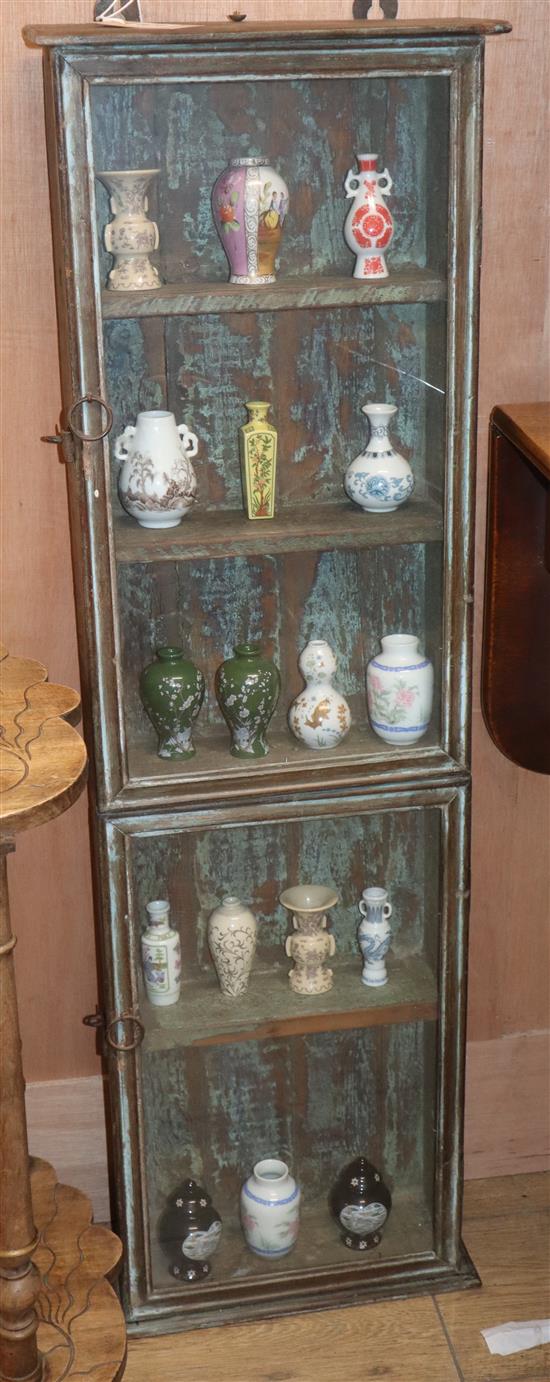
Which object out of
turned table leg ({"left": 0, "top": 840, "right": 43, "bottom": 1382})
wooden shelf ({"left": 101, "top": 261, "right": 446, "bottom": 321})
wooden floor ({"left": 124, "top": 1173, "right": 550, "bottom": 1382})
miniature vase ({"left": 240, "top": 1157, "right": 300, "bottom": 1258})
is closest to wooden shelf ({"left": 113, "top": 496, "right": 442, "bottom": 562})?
wooden shelf ({"left": 101, "top": 261, "right": 446, "bottom": 321})

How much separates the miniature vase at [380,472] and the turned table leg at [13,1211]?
0.76 meters

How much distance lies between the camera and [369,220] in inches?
78.4

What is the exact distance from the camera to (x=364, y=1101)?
2.49m

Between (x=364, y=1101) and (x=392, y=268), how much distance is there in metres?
1.35

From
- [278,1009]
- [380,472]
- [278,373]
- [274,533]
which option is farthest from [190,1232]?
[278,373]

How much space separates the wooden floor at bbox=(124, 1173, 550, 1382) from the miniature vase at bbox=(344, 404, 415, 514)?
1.25m

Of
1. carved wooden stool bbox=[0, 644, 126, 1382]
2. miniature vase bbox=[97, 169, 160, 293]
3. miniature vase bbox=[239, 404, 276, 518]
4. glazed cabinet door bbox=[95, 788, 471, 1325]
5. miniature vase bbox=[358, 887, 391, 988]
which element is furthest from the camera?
miniature vase bbox=[358, 887, 391, 988]

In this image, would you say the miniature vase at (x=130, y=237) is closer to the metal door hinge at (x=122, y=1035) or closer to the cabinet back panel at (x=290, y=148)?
the cabinet back panel at (x=290, y=148)

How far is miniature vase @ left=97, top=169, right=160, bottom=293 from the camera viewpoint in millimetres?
1916

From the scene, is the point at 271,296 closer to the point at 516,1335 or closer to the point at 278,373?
the point at 278,373

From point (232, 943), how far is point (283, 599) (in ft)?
1.73

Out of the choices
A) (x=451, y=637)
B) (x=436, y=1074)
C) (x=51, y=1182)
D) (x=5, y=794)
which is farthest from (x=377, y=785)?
(x=51, y=1182)

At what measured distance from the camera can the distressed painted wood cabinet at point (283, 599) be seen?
1.88 m

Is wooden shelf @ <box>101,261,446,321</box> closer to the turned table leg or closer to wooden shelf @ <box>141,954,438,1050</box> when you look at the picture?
the turned table leg
